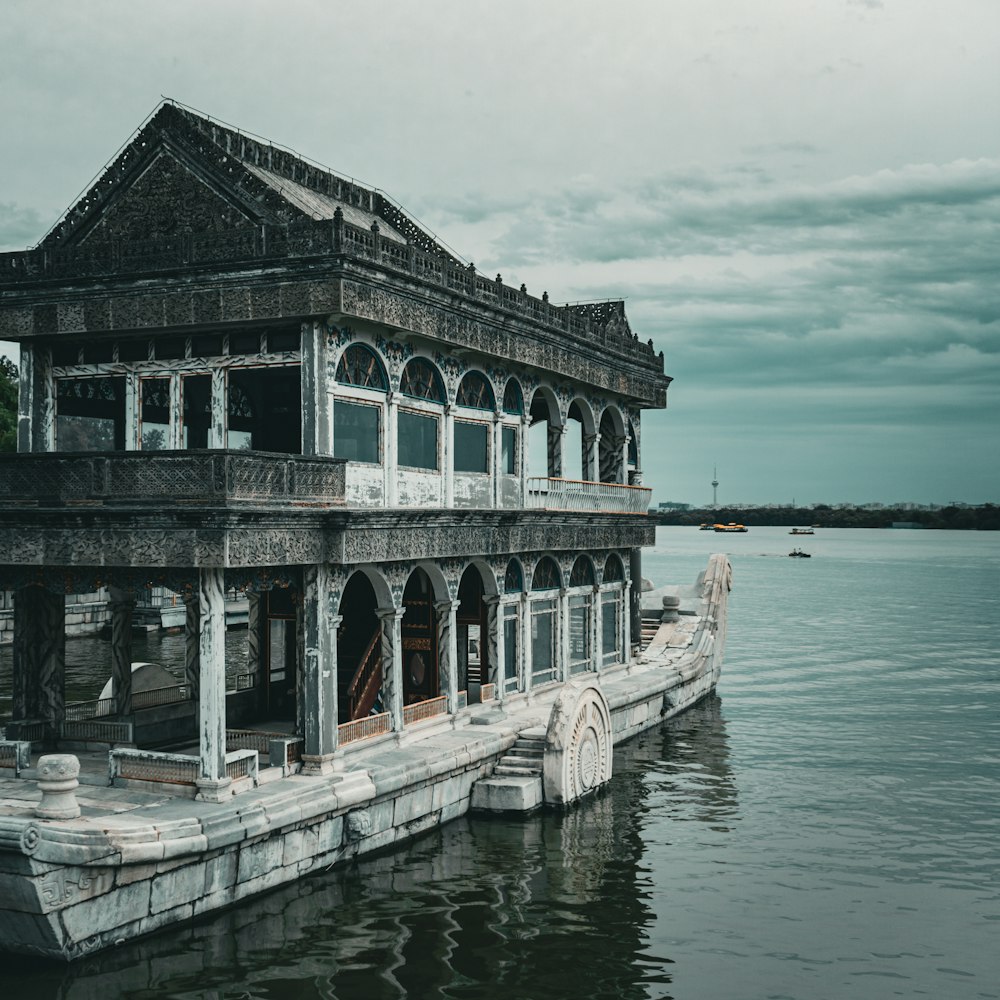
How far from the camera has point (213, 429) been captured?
63.6ft

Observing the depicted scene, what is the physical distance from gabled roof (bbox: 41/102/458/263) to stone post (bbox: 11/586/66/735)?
610 centimetres

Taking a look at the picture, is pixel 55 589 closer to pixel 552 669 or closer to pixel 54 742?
pixel 54 742

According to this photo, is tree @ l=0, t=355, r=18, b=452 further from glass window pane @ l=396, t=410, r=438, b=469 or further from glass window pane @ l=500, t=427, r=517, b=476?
glass window pane @ l=396, t=410, r=438, b=469

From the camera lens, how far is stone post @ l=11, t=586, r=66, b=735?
19625 mm

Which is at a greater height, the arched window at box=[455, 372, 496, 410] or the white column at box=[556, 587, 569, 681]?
the arched window at box=[455, 372, 496, 410]

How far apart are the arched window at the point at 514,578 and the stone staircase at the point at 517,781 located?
3955 millimetres

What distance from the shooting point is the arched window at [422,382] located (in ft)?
70.1

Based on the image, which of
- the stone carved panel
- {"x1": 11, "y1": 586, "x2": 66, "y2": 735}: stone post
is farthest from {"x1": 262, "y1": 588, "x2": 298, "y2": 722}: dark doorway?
the stone carved panel

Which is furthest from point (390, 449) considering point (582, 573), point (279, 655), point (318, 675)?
point (582, 573)

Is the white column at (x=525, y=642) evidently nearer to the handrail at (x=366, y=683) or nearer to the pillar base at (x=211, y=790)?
the handrail at (x=366, y=683)

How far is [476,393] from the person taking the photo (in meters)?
24.1

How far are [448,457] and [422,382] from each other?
5.23 ft

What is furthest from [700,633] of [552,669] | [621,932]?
[621,932]

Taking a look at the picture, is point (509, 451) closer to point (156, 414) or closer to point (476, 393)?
point (476, 393)
